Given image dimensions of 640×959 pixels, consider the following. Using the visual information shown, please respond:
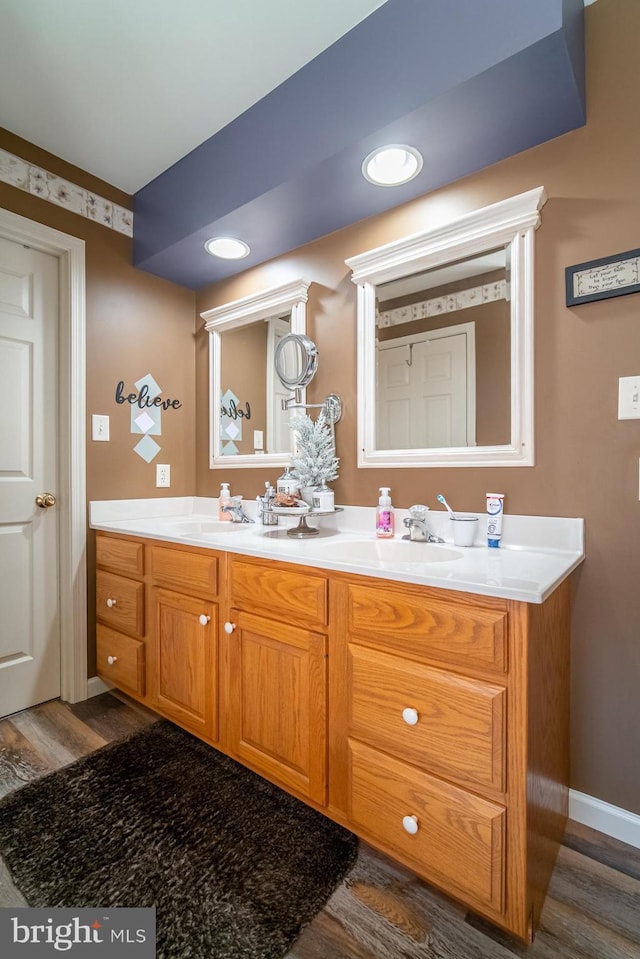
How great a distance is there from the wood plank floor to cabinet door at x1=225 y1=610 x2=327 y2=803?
250 mm

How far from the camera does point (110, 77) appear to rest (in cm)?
157

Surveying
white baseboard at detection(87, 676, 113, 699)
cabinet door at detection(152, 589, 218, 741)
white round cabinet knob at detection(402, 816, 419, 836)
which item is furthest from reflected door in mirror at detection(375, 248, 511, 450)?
white baseboard at detection(87, 676, 113, 699)

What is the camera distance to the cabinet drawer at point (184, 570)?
1535 mm

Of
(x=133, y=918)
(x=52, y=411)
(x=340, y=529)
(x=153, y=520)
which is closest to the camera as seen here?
(x=133, y=918)

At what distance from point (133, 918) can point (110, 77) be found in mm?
2505

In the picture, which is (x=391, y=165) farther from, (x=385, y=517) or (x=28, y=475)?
(x=28, y=475)

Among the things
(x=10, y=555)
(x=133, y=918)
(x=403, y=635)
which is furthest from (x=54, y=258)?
(x=133, y=918)

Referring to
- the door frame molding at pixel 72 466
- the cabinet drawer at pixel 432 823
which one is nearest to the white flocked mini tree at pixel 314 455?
the cabinet drawer at pixel 432 823

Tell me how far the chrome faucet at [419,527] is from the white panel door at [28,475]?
163 cm

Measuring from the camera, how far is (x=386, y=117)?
130 centimetres

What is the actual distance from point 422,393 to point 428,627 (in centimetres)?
93

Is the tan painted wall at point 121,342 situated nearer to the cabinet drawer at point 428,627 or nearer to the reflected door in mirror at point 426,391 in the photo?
the reflected door in mirror at point 426,391

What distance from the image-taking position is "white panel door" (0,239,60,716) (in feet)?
6.23

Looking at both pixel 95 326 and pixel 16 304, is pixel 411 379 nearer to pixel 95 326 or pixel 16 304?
pixel 95 326
